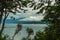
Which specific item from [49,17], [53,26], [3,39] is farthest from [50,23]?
[3,39]

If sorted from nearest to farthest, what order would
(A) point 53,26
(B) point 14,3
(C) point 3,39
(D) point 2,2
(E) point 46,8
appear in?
(E) point 46,8
(A) point 53,26
(C) point 3,39
(D) point 2,2
(B) point 14,3

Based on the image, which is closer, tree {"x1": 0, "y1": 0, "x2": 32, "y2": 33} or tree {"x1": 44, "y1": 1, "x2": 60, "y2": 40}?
tree {"x1": 44, "y1": 1, "x2": 60, "y2": 40}

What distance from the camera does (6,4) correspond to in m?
4.17

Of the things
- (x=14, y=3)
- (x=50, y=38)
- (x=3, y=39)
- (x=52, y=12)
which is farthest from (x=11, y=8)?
(x=52, y=12)

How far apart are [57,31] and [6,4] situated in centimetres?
194

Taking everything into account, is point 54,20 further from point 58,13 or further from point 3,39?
point 3,39

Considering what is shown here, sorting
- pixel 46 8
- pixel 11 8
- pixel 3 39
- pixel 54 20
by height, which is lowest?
pixel 3 39

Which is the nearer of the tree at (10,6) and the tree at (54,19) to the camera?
the tree at (54,19)

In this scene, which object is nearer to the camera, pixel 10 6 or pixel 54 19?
pixel 54 19

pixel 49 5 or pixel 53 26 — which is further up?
pixel 49 5

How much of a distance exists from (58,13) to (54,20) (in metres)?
0.13

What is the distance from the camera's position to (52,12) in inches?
95.8

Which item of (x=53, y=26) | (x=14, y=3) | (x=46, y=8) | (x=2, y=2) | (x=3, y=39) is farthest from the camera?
(x=14, y=3)

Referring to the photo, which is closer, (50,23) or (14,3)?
(50,23)
